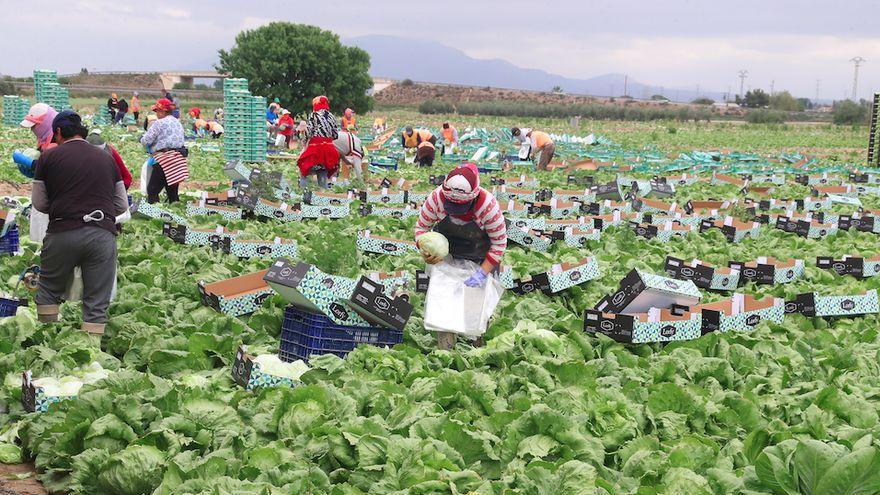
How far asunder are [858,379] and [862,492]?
90.7 inches

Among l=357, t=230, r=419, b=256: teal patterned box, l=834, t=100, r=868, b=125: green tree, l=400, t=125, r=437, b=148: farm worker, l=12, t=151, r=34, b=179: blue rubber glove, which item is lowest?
l=357, t=230, r=419, b=256: teal patterned box

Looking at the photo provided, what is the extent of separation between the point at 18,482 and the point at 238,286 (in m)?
2.95

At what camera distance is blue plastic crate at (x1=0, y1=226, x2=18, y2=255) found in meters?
8.98

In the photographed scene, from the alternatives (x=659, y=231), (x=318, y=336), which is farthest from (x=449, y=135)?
(x=318, y=336)

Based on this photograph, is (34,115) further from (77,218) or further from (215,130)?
(215,130)

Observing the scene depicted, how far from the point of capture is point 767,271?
8852 mm

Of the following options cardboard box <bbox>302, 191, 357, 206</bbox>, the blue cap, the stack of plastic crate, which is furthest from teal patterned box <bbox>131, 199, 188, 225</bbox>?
the stack of plastic crate

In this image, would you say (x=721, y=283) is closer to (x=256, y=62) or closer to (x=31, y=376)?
(x=31, y=376)

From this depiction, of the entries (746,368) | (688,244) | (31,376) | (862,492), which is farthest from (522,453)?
(688,244)

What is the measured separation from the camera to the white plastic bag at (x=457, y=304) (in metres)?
6.29

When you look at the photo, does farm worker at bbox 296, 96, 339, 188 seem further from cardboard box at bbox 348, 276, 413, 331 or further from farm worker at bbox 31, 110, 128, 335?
cardboard box at bbox 348, 276, 413, 331

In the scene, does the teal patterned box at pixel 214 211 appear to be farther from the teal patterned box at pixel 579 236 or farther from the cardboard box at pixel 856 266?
the cardboard box at pixel 856 266

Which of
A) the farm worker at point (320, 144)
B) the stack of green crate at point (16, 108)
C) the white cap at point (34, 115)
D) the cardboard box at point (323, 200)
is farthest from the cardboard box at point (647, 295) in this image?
the stack of green crate at point (16, 108)

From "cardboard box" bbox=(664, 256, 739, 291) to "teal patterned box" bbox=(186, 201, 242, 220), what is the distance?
5532mm
